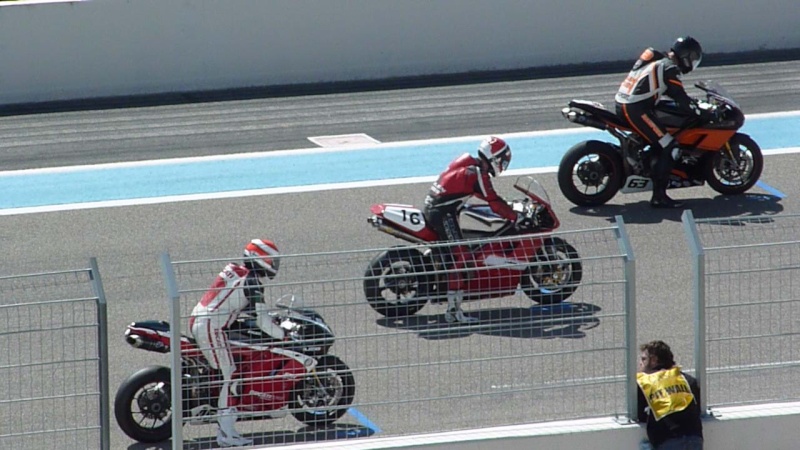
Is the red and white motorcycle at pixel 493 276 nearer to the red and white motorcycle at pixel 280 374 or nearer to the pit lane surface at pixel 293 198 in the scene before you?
the pit lane surface at pixel 293 198

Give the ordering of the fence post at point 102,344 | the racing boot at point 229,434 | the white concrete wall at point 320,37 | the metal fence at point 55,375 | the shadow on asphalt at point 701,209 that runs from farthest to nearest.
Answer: the white concrete wall at point 320,37 → the shadow on asphalt at point 701,209 → the racing boot at point 229,434 → the metal fence at point 55,375 → the fence post at point 102,344

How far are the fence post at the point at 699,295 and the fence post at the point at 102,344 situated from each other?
3261mm

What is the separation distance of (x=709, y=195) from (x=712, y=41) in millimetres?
7636

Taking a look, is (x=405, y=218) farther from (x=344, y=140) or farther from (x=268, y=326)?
A: (x=344, y=140)

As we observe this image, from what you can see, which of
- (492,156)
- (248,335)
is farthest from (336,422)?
(492,156)

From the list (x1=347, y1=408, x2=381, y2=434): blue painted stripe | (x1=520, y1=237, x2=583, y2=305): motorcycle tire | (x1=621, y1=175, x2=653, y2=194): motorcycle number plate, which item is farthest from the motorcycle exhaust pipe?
(x1=347, y1=408, x2=381, y2=434): blue painted stripe

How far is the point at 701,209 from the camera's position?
14602mm

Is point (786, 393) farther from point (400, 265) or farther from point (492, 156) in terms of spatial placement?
point (492, 156)

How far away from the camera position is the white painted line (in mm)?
18048

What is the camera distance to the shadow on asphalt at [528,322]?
303 inches

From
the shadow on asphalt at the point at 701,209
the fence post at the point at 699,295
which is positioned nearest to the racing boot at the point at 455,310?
the fence post at the point at 699,295

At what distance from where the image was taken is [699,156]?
48.1ft

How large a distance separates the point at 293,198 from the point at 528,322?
8.00 m

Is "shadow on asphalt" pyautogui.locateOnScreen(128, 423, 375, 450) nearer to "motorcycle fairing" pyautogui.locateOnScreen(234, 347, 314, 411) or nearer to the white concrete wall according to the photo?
"motorcycle fairing" pyautogui.locateOnScreen(234, 347, 314, 411)
